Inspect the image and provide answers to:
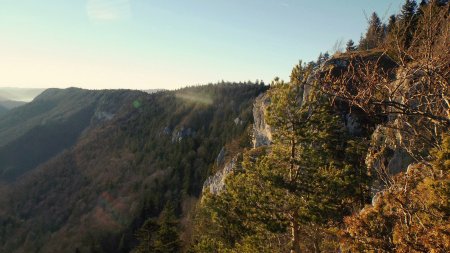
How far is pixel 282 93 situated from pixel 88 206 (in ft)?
491

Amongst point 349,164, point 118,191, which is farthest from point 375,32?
point 118,191

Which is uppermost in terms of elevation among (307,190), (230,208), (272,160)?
(272,160)

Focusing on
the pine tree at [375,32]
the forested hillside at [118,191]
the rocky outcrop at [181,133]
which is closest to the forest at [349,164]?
the pine tree at [375,32]

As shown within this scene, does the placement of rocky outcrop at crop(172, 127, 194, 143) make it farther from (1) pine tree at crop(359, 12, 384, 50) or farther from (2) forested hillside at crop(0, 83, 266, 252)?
(1) pine tree at crop(359, 12, 384, 50)

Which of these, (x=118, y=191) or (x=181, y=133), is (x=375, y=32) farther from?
(x=181, y=133)

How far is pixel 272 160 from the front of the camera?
18766 millimetres

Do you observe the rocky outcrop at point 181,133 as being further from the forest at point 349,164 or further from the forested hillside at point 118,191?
the forest at point 349,164

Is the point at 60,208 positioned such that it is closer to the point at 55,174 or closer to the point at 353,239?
the point at 55,174

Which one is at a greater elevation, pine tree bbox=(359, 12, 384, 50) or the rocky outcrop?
pine tree bbox=(359, 12, 384, 50)

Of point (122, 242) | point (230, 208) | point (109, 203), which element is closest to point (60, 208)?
point (109, 203)

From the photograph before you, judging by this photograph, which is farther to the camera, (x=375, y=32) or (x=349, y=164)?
(x=349, y=164)

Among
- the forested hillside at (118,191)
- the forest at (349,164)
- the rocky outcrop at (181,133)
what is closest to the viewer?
the forest at (349,164)

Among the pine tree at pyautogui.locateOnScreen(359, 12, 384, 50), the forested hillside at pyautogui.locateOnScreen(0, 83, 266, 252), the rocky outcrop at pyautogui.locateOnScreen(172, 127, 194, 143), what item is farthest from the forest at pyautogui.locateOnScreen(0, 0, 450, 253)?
the rocky outcrop at pyautogui.locateOnScreen(172, 127, 194, 143)

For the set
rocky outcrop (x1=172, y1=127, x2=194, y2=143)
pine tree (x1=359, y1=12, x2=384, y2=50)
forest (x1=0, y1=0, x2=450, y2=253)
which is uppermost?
pine tree (x1=359, y1=12, x2=384, y2=50)
